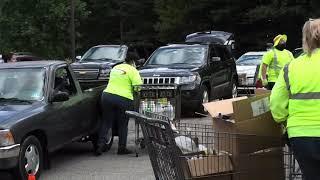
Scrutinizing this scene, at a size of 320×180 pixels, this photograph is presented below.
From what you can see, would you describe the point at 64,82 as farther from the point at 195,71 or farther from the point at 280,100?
the point at 280,100

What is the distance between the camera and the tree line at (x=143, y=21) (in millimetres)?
28000

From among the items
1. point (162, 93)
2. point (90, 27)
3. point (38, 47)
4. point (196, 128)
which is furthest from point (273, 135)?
point (90, 27)

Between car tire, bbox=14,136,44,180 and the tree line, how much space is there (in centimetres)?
1980

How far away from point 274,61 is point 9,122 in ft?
17.7

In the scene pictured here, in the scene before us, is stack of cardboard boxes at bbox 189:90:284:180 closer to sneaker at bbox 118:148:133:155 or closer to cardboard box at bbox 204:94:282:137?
cardboard box at bbox 204:94:282:137

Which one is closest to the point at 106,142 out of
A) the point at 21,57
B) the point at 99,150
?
the point at 99,150

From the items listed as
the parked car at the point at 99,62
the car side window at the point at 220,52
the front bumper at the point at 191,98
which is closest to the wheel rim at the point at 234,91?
the car side window at the point at 220,52

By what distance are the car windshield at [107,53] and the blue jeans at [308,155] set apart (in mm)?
16897

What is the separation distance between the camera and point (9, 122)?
7875 mm

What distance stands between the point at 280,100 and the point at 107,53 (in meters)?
17.2

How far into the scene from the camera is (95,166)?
945 centimetres

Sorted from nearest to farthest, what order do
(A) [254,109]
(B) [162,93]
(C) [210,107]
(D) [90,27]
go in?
1. (A) [254,109]
2. (C) [210,107]
3. (B) [162,93]
4. (D) [90,27]

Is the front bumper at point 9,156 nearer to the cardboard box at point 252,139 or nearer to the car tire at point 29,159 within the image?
the car tire at point 29,159

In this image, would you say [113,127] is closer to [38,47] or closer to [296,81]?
[296,81]
